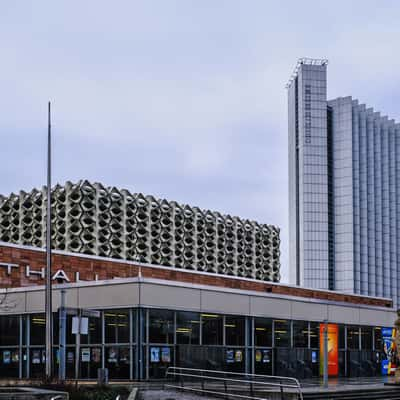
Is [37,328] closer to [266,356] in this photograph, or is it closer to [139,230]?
[266,356]

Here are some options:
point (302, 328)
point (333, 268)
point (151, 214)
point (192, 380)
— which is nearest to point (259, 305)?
point (302, 328)

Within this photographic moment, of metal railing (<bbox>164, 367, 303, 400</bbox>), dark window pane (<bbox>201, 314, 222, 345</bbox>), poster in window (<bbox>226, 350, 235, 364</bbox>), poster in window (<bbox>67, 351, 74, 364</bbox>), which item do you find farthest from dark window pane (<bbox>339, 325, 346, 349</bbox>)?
poster in window (<bbox>67, 351, 74, 364</bbox>)

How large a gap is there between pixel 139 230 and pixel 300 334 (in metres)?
74.4

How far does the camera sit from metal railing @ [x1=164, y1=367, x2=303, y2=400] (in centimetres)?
2662

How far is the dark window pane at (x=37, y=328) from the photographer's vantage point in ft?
119

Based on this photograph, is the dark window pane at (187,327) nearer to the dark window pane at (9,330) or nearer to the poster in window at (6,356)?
the dark window pane at (9,330)

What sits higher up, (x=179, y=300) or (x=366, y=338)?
(x=179, y=300)

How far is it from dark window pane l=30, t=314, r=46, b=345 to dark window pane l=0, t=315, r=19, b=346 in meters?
0.91

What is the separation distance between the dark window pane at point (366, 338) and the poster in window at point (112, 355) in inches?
672

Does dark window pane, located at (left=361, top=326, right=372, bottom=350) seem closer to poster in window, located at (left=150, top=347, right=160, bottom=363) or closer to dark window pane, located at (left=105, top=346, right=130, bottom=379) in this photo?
poster in window, located at (left=150, top=347, right=160, bottom=363)

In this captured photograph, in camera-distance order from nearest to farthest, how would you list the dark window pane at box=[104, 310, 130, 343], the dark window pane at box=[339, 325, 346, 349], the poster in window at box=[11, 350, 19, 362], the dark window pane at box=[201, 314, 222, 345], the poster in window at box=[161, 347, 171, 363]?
the dark window pane at box=[104, 310, 130, 343] < the poster in window at box=[161, 347, 171, 363] < the dark window pane at box=[201, 314, 222, 345] < the poster in window at box=[11, 350, 19, 362] < the dark window pane at box=[339, 325, 346, 349]

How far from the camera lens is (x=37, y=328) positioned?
36.5 metres

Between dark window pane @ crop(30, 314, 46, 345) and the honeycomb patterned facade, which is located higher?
the honeycomb patterned facade

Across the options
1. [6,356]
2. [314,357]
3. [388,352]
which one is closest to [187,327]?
[6,356]
